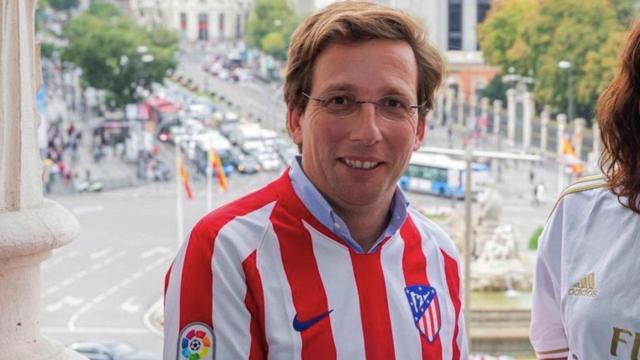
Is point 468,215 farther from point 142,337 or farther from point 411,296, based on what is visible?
point 411,296

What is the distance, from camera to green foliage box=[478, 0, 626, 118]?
39.7 m

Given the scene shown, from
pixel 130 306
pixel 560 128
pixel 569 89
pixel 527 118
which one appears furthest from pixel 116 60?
pixel 130 306

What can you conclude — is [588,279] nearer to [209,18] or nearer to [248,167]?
[248,167]

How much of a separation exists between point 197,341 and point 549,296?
679 millimetres

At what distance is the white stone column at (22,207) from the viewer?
9.13ft

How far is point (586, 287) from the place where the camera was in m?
2.32

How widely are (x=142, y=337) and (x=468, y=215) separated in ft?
19.5

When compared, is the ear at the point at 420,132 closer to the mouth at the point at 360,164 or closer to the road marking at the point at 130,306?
the mouth at the point at 360,164

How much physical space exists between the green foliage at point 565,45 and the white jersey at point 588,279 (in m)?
36.3

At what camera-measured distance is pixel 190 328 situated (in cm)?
212

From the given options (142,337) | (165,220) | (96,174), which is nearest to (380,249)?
(142,337)

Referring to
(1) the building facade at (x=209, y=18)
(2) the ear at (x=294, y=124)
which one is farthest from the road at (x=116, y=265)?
(1) the building facade at (x=209, y=18)

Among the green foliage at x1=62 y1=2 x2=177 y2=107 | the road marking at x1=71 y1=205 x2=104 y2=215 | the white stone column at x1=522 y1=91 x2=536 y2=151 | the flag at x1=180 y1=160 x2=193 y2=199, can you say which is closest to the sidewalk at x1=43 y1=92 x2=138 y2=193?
the green foliage at x1=62 y1=2 x2=177 y2=107

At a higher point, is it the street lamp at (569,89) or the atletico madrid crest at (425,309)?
the atletico madrid crest at (425,309)
